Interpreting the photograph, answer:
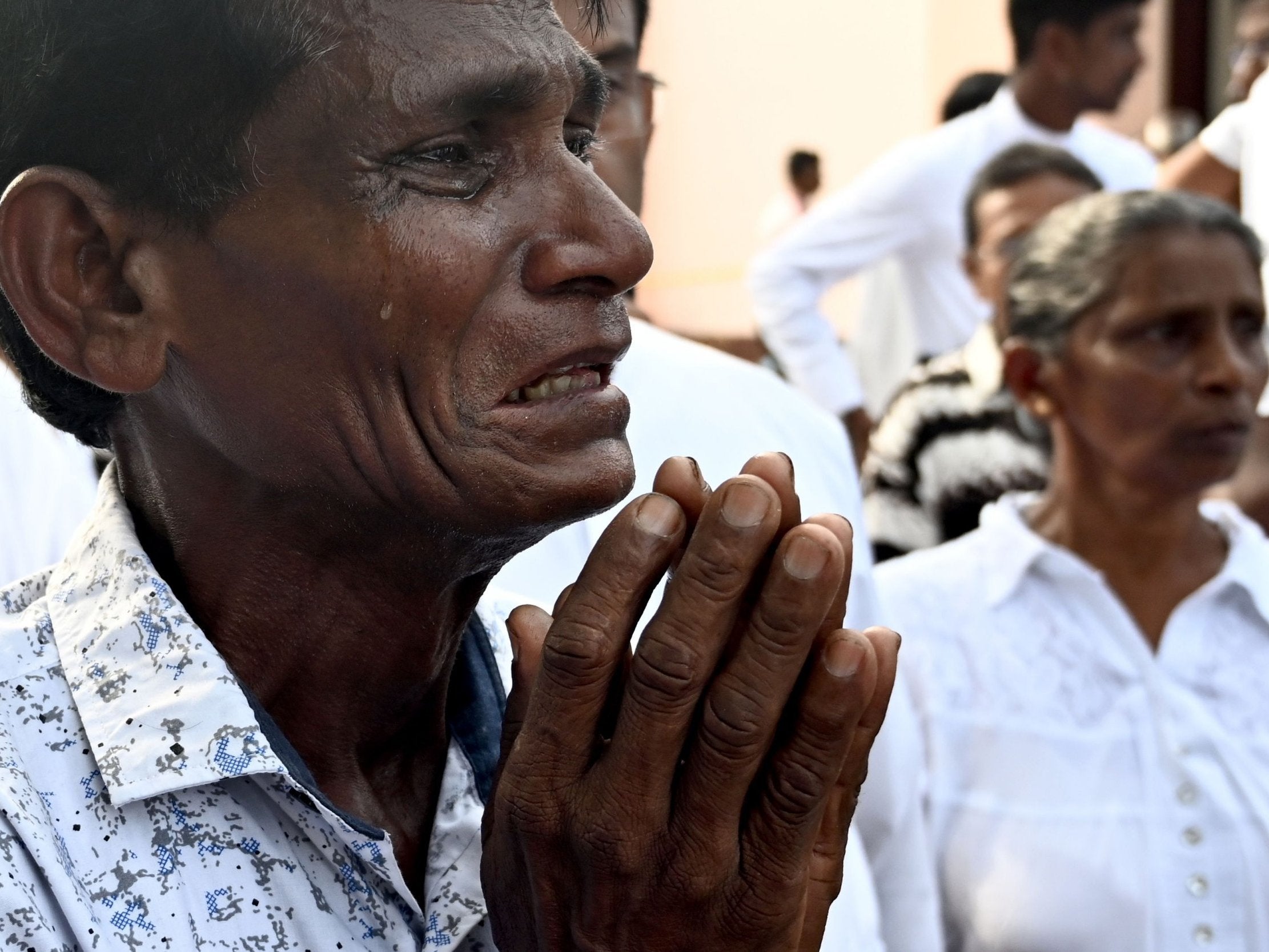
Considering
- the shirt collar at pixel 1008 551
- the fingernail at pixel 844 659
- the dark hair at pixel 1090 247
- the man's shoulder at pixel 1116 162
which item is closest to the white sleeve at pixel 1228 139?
the man's shoulder at pixel 1116 162

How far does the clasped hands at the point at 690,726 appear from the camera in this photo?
4.38 feet

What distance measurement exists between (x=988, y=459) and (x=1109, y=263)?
2.98 feet

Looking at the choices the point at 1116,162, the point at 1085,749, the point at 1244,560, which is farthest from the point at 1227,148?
the point at 1085,749

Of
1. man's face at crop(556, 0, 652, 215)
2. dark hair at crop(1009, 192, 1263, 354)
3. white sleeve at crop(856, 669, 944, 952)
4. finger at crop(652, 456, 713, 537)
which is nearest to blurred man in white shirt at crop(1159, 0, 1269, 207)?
dark hair at crop(1009, 192, 1263, 354)

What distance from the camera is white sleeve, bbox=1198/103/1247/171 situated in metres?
5.80

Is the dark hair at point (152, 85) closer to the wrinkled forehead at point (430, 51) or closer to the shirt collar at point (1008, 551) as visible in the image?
the wrinkled forehead at point (430, 51)

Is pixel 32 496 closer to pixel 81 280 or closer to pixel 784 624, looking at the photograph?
pixel 81 280

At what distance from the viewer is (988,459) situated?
13.9 feet

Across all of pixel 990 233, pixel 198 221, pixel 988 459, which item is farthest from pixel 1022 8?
pixel 198 221

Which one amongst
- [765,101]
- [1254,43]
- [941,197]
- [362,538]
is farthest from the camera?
[765,101]

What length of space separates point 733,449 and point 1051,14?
4.07 m

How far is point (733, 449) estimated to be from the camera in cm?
243

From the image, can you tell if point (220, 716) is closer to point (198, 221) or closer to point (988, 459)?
point (198, 221)

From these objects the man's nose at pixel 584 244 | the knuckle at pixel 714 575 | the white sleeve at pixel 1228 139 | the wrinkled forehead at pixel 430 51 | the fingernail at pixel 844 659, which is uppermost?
the wrinkled forehead at pixel 430 51
